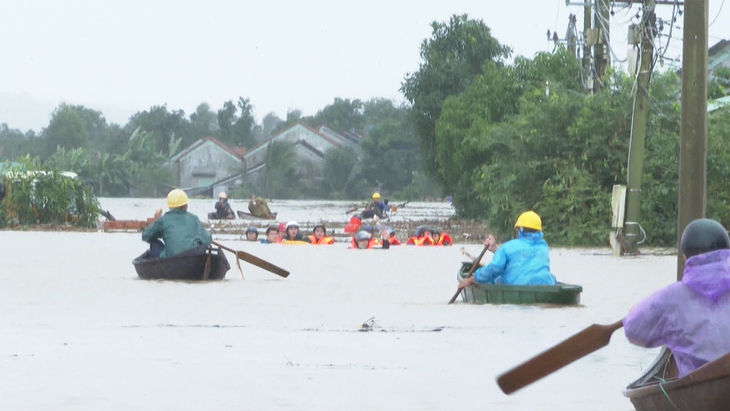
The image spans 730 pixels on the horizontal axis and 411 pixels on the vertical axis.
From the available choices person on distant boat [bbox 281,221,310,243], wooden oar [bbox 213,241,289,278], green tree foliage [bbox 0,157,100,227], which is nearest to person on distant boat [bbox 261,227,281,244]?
person on distant boat [bbox 281,221,310,243]

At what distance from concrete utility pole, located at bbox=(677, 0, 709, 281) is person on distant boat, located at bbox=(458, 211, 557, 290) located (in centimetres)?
161

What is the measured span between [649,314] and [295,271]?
65.1 ft

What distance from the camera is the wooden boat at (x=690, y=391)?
684 centimetres

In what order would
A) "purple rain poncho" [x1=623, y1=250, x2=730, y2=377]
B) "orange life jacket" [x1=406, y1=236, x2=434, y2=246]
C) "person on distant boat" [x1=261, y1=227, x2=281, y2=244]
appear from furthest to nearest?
1. "person on distant boat" [x1=261, y1=227, x2=281, y2=244]
2. "orange life jacket" [x1=406, y1=236, x2=434, y2=246]
3. "purple rain poncho" [x1=623, y1=250, x2=730, y2=377]

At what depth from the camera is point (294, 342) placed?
545 inches

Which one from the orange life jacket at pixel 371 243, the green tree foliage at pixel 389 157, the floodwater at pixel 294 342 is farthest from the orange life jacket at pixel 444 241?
the green tree foliage at pixel 389 157

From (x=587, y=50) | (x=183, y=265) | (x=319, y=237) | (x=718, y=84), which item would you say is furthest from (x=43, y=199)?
(x=183, y=265)

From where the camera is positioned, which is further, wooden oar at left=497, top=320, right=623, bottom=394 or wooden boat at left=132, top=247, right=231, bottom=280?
wooden boat at left=132, top=247, right=231, bottom=280

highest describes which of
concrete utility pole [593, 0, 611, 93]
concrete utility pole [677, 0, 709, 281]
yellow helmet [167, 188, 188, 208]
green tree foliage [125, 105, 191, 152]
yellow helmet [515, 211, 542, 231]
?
green tree foliage [125, 105, 191, 152]

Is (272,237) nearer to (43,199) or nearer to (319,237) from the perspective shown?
(319,237)

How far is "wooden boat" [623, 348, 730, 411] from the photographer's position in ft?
22.4

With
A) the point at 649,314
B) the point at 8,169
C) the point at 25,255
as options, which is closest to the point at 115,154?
the point at 8,169

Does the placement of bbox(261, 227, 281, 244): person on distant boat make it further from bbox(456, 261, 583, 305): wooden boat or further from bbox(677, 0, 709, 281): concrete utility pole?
bbox(677, 0, 709, 281): concrete utility pole

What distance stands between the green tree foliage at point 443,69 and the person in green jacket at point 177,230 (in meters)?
35.1
